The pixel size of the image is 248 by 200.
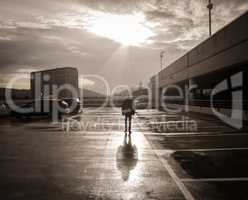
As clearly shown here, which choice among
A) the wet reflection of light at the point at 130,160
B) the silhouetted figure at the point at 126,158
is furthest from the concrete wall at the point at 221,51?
the silhouetted figure at the point at 126,158

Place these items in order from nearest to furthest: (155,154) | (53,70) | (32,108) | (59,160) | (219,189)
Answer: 1. (219,189)
2. (59,160)
3. (155,154)
4. (32,108)
5. (53,70)

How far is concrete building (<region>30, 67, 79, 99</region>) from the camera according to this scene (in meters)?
59.3

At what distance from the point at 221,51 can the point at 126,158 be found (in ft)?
70.8

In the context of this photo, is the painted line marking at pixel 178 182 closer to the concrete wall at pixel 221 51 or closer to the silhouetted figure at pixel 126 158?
the silhouetted figure at pixel 126 158

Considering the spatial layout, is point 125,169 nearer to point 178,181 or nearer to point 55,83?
point 178,181

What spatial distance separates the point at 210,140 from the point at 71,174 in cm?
766

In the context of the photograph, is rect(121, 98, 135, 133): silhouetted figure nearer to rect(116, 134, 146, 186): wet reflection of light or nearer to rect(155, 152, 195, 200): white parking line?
rect(116, 134, 146, 186): wet reflection of light

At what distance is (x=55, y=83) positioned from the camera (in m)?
63.6

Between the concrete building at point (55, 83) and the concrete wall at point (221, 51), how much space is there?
945 inches

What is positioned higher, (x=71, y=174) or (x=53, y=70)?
(x=53, y=70)

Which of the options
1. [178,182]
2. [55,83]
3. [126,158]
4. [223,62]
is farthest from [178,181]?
[55,83]

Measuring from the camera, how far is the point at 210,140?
13344 millimetres

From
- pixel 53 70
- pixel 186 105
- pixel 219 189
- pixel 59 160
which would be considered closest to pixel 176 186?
pixel 219 189

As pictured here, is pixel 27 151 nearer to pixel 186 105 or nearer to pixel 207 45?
pixel 207 45
